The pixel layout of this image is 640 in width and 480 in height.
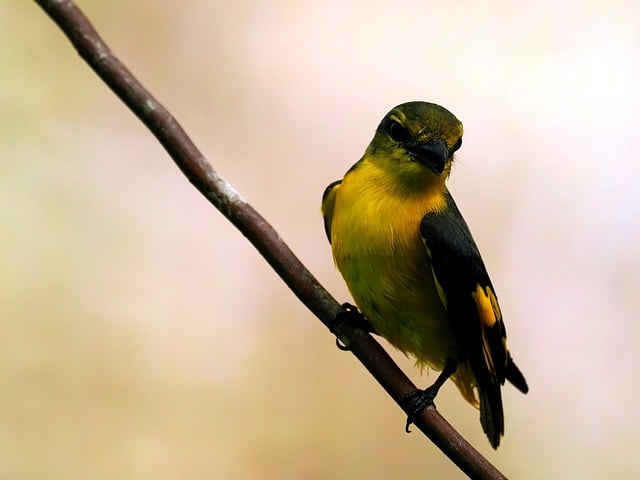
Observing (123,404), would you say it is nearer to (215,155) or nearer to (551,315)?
(215,155)

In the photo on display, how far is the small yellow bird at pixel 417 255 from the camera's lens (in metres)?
1.04

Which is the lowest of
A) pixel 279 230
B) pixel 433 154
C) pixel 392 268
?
pixel 392 268

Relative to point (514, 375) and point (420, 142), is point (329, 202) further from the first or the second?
point (514, 375)

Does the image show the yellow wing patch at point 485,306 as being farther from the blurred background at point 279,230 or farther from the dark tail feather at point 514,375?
the blurred background at point 279,230

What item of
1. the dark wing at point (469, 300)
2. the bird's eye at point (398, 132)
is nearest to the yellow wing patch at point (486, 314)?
the dark wing at point (469, 300)

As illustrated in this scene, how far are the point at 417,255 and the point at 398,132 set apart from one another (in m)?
0.19

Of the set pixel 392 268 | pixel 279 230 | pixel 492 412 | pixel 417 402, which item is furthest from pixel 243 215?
pixel 279 230

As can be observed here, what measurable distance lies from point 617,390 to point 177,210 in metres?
1.33

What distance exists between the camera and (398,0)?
203 cm

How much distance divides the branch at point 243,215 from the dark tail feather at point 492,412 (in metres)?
0.17

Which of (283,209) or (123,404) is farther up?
(283,209)

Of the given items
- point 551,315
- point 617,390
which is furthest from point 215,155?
point 617,390

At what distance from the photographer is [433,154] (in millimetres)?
989

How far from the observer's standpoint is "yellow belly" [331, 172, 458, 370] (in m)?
1.06
